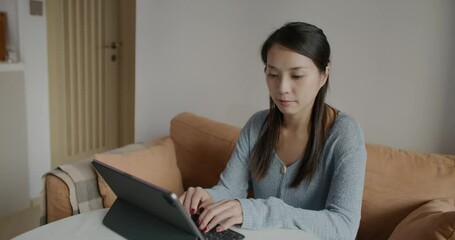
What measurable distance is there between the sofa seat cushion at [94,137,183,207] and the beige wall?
3.65 ft

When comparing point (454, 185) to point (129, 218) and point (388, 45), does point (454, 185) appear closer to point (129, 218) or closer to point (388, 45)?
point (388, 45)

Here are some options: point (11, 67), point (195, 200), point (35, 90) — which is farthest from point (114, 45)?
point (195, 200)

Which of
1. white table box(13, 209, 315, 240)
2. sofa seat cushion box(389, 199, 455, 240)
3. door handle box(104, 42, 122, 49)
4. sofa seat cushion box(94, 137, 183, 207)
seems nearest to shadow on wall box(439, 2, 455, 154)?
sofa seat cushion box(389, 199, 455, 240)

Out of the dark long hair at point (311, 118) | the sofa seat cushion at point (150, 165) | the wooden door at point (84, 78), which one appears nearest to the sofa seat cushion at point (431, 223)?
the dark long hair at point (311, 118)

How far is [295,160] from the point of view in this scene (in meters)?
1.31

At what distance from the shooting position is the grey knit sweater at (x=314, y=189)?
3.49 feet

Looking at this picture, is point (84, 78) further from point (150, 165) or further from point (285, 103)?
point (285, 103)

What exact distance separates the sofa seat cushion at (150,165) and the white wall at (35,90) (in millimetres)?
1187

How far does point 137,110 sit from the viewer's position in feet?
8.21

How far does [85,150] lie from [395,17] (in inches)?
105

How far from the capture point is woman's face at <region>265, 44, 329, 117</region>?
118cm

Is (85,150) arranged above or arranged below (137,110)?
below

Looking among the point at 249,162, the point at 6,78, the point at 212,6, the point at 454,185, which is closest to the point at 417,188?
the point at 454,185

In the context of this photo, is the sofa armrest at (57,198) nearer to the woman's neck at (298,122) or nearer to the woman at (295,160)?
the woman at (295,160)
